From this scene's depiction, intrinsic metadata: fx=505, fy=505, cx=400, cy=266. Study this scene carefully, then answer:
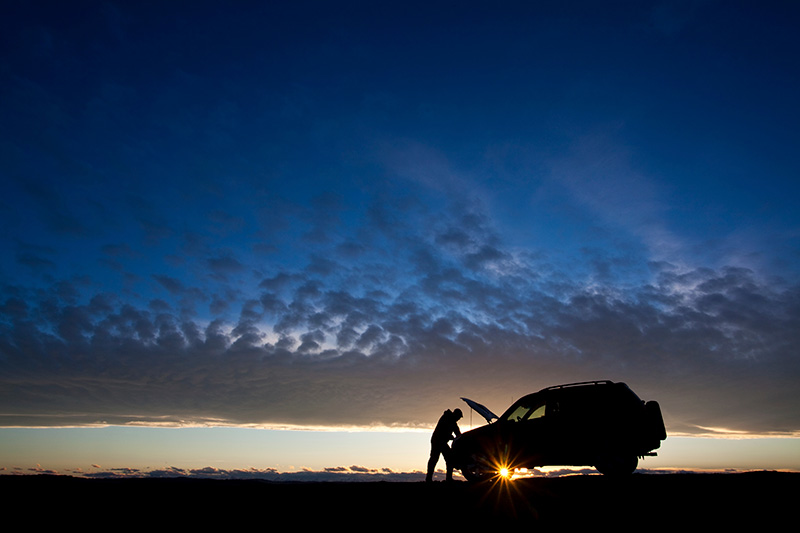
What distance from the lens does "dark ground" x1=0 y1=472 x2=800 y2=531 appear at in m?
6.43

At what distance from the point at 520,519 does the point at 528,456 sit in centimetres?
550

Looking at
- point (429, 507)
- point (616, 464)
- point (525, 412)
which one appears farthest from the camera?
point (525, 412)

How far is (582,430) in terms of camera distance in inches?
462

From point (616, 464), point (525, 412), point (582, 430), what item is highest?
point (525, 412)

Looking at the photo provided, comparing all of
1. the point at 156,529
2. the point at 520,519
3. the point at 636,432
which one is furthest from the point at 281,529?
the point at 636,432

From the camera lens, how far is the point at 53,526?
633cm

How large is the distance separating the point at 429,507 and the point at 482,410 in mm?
5795

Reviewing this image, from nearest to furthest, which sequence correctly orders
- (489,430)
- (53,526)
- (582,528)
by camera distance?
1. (582,528)
2. (53,526)
3. (489,430)

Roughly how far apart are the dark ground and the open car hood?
269 cm

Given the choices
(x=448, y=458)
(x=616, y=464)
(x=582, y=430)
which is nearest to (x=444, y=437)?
(x=448, y=458)

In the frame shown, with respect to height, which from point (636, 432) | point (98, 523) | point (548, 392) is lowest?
point (98, 523)

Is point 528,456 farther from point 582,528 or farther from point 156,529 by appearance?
point 156,529

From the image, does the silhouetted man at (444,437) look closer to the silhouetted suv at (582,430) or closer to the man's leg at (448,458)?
the man's leg at (448,458)

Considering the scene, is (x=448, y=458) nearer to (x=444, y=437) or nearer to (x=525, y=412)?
(x=444, y=437)
